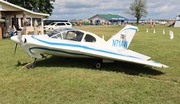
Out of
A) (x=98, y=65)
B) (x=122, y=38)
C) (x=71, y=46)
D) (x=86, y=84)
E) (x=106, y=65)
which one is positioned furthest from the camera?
(x=122, y=38)

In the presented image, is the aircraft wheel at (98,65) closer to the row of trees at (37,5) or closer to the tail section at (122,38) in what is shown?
the tail section at (122,38)

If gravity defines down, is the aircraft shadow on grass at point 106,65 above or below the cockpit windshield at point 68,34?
below

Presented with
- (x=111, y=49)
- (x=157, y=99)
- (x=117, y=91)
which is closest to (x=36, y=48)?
(x=111, y=49)

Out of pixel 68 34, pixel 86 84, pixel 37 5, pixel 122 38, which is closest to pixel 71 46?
pixel 68 34

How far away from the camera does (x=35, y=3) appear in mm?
47719

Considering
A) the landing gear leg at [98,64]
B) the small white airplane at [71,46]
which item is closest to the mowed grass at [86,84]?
the landing gear leg at [98,64]

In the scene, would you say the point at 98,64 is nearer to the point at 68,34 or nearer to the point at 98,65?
the point at 98,65

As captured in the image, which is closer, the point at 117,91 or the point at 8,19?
the point at 117,91

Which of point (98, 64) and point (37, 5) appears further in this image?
point (37, 5)

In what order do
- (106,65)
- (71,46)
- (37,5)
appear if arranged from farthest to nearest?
(37,5), (106,65), (71,46)

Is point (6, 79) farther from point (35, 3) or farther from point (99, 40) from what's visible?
point (35, 3)

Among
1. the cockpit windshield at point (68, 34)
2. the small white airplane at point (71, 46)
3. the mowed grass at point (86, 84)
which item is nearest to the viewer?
the mowed grass at point (86, 84)

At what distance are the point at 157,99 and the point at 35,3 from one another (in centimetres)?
4642

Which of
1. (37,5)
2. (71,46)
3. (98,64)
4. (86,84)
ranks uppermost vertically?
(37,5)
